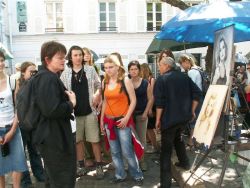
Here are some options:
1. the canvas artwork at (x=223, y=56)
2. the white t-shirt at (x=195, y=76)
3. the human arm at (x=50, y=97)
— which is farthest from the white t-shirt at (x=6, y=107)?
the white t-shirt at (x=195, y=76)

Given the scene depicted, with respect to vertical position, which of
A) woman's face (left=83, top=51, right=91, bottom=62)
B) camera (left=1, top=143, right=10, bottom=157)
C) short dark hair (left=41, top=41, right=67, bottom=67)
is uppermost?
short dark hair (left=41, top=41, right=67, bottom=67)

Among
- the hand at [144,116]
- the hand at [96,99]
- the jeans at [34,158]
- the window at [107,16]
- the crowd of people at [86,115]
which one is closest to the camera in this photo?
the crowd of people at [86,115]

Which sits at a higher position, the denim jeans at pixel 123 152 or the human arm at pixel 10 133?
the human arm at pixel 10 133

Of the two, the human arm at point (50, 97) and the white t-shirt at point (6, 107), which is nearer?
the human arm at point (50, 97)

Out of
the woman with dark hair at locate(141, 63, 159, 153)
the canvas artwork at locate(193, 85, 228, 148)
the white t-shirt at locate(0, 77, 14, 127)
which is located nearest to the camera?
the canvas artwork at locate(193, 85, 228, 148)

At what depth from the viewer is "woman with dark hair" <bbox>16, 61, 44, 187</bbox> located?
16.9 ft

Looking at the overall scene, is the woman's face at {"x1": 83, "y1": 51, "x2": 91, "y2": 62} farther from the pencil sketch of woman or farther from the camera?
the pencil sketch of woman

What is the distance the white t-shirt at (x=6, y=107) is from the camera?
4539 millimetres

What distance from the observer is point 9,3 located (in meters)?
26.1

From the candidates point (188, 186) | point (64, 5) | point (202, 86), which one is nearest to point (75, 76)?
point (188, 186)

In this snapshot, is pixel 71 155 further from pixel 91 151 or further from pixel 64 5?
pixel 64 5

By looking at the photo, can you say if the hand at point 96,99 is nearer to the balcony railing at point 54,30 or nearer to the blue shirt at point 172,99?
the blue shirt at point 172,99

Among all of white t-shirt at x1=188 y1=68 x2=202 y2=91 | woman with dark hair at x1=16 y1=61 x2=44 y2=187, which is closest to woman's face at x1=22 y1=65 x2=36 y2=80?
woman with dark hair at x1=16 y1=61 x2=44 y2=187

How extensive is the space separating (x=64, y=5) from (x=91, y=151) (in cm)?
2157
